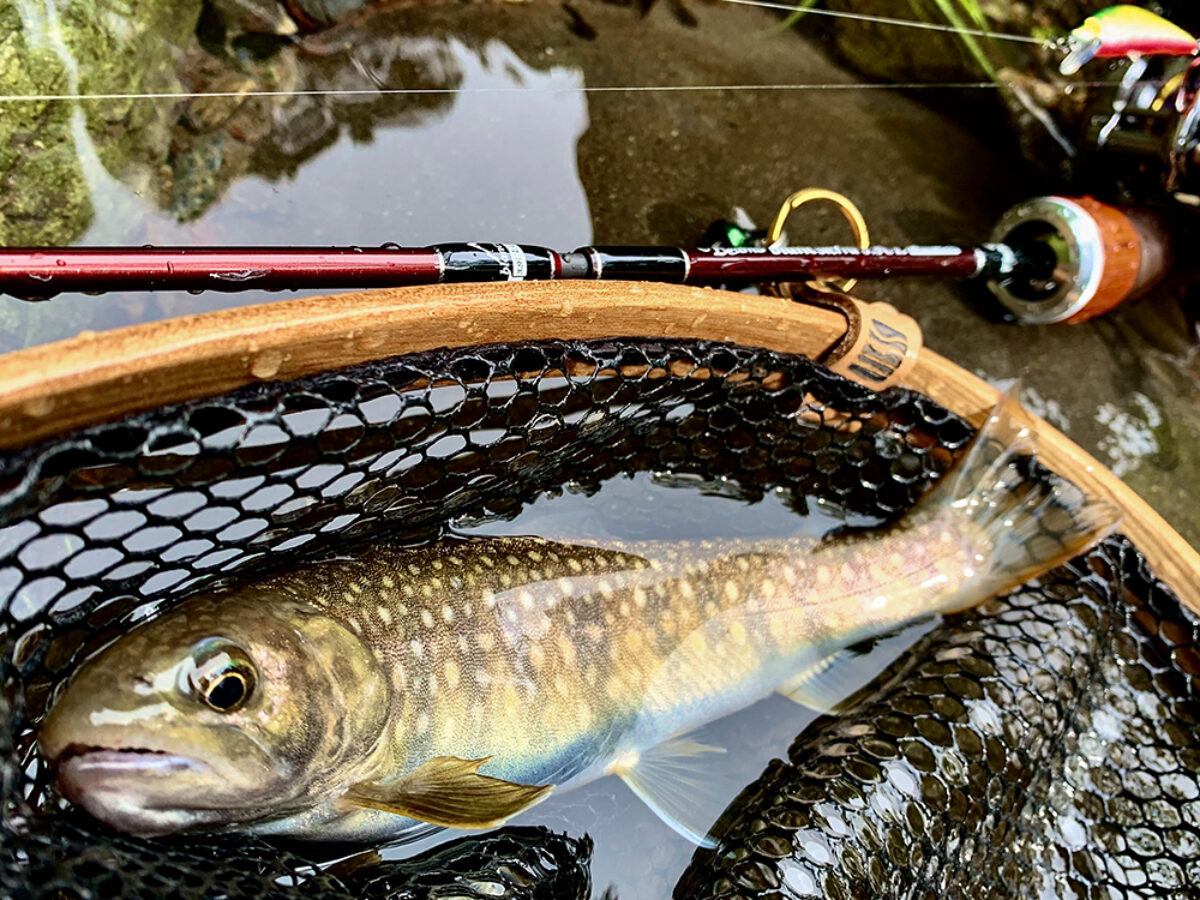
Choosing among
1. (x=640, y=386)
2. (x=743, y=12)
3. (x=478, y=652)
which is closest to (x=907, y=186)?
(x=743, y=12)

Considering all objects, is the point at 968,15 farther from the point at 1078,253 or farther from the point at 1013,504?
the point at 1013,504

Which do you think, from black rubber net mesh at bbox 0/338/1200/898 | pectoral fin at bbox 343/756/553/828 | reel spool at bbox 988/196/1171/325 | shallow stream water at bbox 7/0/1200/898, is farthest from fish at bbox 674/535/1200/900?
reel spool at bbox 988/196/1171/325

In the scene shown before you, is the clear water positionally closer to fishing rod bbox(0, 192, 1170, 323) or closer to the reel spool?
fishing rod bbox(0, 192, 1170, 323)

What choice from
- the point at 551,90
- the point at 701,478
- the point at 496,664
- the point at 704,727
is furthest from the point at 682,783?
the point at 551,90

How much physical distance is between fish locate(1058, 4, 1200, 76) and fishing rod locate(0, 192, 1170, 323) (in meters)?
0.40

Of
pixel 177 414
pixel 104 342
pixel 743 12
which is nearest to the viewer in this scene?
pixel 104 342

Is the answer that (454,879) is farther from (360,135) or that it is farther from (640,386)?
(360,135)

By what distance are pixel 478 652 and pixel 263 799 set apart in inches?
17.0

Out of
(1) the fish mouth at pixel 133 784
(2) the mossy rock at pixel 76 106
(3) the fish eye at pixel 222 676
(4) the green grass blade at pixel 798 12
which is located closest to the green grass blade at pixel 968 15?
(4) the green grass blade at pixel 798 12

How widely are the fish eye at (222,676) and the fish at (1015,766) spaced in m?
1.00

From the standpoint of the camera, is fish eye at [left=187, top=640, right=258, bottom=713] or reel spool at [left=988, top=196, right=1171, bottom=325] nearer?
Answer: fish eye at [left=187, top=640, right=258, bottom=713]

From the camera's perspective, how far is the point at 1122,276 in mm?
2350

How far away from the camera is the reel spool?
7.48 ft

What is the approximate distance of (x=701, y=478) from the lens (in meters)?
2.13
